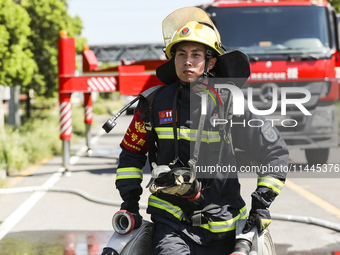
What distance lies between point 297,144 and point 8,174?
16.7ft

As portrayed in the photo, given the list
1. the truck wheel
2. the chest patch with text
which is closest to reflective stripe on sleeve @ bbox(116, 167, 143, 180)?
the chest patch with text

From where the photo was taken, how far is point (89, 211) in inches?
300

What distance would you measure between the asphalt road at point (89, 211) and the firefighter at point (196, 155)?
2508mm

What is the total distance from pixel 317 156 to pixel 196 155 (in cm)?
867

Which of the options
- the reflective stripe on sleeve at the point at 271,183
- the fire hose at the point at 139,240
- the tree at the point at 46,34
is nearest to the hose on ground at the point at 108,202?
the fire hose at the point at 139,240

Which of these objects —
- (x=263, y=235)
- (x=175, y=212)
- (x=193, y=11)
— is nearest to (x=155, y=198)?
(x=175, y=212)

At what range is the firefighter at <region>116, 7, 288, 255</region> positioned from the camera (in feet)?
10.7

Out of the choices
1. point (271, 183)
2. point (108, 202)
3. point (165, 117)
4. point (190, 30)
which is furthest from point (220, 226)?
point (108, 202)

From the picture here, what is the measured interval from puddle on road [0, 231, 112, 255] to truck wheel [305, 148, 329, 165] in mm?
6014

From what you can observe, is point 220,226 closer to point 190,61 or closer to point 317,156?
point 190,61

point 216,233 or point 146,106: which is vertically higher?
point 146,106

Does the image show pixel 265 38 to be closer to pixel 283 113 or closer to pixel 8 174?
pixel 283 113

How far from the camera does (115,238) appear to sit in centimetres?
329

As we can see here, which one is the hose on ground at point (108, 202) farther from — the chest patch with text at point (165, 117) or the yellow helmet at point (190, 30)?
the chest patch with text at point (165, 117)
